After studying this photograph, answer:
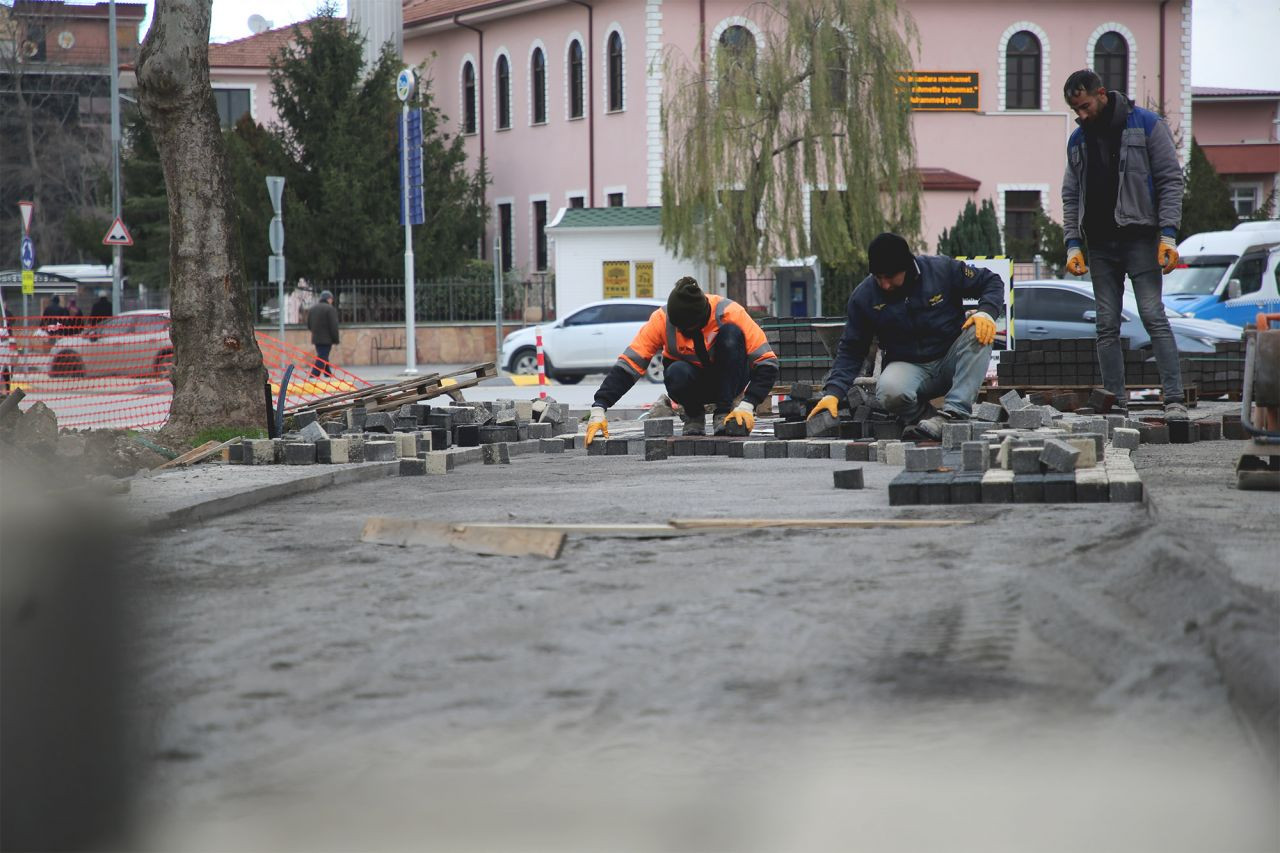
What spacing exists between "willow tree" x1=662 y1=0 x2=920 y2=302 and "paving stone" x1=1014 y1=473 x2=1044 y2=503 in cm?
2858

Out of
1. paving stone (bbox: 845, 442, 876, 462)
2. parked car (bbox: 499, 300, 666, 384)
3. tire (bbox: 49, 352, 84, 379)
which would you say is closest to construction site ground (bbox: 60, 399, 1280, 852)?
paving stone (bbox: 845, 442, 876, 462)

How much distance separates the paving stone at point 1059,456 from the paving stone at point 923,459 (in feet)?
2.40

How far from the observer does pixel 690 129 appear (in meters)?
36.3

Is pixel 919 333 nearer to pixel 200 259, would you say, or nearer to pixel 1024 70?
pixel 200 259

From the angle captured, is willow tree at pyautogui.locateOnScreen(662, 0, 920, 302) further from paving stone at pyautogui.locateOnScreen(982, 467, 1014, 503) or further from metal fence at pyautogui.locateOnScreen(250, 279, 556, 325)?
paving stone at pyautogui.locateOnScreen(982, 467, 1014, 503)

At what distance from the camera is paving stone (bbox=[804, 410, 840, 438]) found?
12.0 metres

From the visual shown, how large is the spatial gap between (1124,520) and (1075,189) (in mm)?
5103

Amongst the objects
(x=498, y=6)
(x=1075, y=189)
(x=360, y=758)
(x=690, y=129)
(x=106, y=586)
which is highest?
(x=498, y=6)

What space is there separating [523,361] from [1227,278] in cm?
1339

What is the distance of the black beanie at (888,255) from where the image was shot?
36.1 ft

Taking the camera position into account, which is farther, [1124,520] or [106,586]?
[1124,520]

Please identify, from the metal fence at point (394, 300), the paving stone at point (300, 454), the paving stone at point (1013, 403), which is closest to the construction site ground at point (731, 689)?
the paving stone at point (300, 454)

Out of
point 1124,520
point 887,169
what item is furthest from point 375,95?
point 1124,520

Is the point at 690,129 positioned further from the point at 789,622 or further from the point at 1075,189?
the point at 789,622
